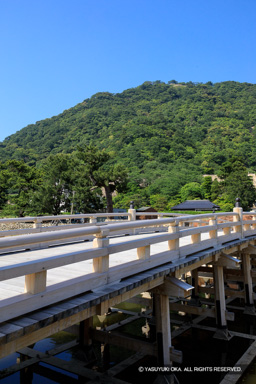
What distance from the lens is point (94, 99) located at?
132500 mm

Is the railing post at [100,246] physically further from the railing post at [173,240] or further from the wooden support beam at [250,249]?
the wooden support beam at [250,249]

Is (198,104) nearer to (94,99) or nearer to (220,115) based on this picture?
(220,115)

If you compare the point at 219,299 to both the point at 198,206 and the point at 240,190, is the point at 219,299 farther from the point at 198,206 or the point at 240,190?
the point at 240,190

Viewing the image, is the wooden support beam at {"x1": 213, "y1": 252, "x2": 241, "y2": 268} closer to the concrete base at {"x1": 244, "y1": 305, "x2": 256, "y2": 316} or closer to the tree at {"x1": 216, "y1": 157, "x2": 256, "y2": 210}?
the concrete base at {"x1": 244, "y1": 305, "x2": 256, "y2": 316}

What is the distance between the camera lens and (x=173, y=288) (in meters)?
5.68

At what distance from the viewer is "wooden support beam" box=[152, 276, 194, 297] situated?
5.55 m

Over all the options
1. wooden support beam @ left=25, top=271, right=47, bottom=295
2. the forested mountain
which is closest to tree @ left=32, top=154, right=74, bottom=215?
the forested mountain

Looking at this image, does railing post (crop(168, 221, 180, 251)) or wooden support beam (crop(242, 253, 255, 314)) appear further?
wooden support beam (crop(242, 253, 255, 314))

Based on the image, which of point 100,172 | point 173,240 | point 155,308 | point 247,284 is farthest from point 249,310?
point 100,172

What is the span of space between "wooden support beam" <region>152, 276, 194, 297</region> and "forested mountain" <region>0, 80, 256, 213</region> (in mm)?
46759

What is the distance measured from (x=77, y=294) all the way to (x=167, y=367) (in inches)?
126

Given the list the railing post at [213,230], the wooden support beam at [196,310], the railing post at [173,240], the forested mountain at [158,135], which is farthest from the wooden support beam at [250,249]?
the forested mountain at [158,135]

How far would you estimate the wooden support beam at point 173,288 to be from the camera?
555 centimetres

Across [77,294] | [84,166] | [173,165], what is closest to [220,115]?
[173,165]
